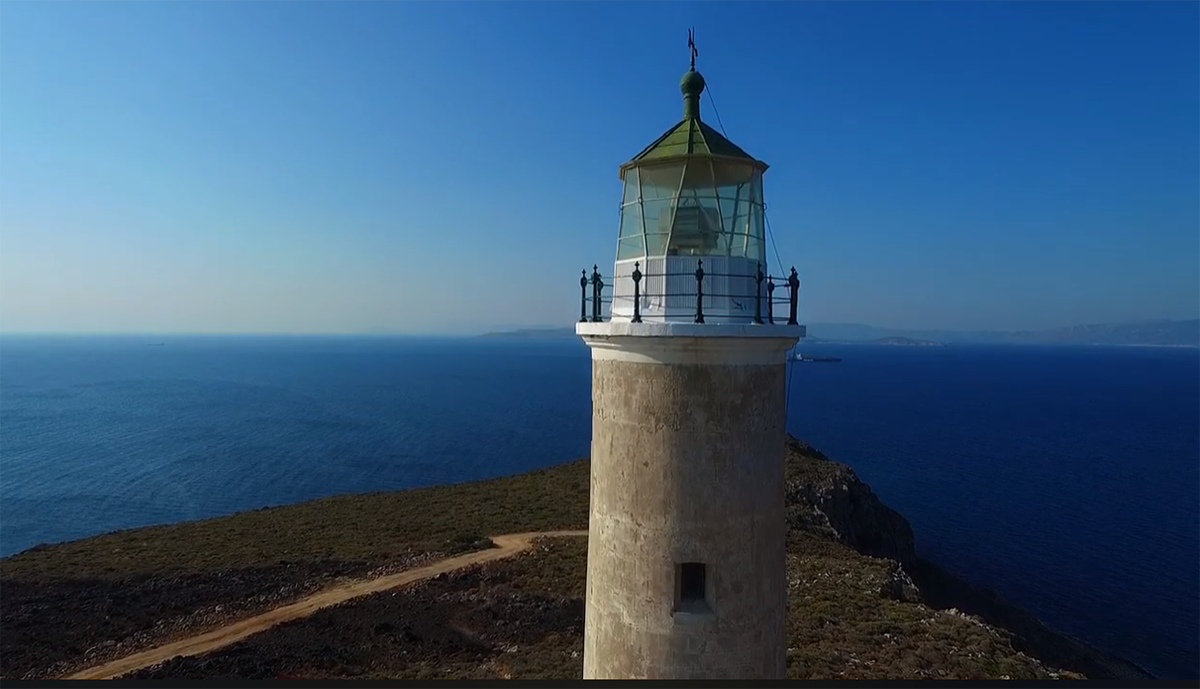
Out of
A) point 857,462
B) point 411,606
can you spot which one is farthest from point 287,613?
point 857,462

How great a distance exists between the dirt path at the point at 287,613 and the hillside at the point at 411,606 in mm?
437

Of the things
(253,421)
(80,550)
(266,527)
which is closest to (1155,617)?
(266,527)

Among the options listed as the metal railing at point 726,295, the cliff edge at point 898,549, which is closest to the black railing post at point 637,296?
the metal railing at point 726,295

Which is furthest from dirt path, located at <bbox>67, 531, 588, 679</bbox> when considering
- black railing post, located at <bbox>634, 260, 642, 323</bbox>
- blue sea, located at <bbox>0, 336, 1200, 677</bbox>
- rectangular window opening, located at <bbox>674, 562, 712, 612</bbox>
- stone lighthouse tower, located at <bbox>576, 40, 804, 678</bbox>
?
blue sea, located at <bbox>0, 336, 1200, 677</bbox>

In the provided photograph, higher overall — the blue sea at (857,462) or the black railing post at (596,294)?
the black railing post at (596,294)

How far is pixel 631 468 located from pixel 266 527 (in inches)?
1025

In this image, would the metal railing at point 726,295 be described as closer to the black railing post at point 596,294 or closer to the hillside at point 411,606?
the black railing post at point 596,294

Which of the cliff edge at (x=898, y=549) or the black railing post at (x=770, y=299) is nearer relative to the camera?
the black railing post at (x=770, y=299)

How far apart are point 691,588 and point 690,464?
45.4 inches

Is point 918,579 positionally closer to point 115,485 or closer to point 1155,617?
point 1155,617

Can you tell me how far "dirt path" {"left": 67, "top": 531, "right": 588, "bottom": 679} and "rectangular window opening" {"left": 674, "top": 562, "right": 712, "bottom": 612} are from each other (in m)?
14.0

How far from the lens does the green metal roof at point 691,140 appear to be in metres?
5.75

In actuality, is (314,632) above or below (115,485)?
above

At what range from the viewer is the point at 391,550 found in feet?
71.8
